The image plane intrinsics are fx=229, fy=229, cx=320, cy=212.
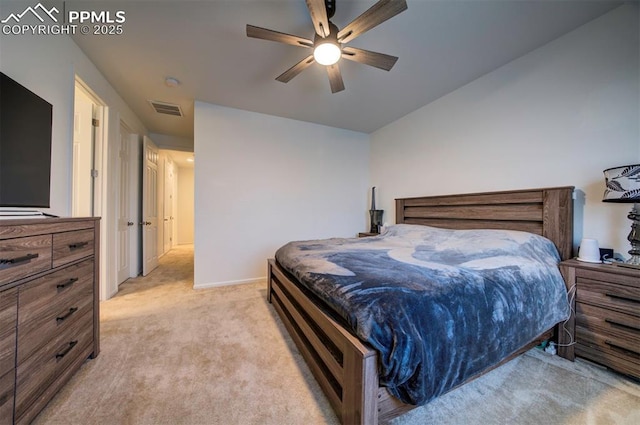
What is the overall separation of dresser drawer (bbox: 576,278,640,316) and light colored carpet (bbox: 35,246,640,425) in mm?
446

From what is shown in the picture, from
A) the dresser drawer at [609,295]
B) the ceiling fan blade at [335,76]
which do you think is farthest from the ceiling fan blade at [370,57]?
the dresser drawer at [609,295]

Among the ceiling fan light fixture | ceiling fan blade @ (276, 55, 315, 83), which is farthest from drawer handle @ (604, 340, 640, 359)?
ceiling fan blade @ (276, 55, 315, 83)

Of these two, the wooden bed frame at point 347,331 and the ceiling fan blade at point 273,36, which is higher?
the ceiling fan blade at point 273,36

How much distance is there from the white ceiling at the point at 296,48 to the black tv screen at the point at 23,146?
955 millimetres

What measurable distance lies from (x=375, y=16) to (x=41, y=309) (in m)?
2.52

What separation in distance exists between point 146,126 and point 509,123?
540cm

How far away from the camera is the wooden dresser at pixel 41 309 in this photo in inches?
38.5

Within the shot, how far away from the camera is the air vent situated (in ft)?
10.5

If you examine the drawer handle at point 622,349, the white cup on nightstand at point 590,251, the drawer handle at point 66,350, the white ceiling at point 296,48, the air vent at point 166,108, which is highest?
the white ceiling at point 296,48

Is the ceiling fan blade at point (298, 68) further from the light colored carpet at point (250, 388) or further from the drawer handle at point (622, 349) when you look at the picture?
the drawer handle at point (622, 349)

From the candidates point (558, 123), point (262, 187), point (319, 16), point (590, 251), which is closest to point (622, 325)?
point (590, 251)

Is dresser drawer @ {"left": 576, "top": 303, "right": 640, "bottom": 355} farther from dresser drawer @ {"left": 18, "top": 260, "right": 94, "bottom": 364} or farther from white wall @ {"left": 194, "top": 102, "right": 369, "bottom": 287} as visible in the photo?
dresser drawer @ {"left": 18, "top": 260, "right": 94, "bottom": 364}

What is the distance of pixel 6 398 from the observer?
96 cm
